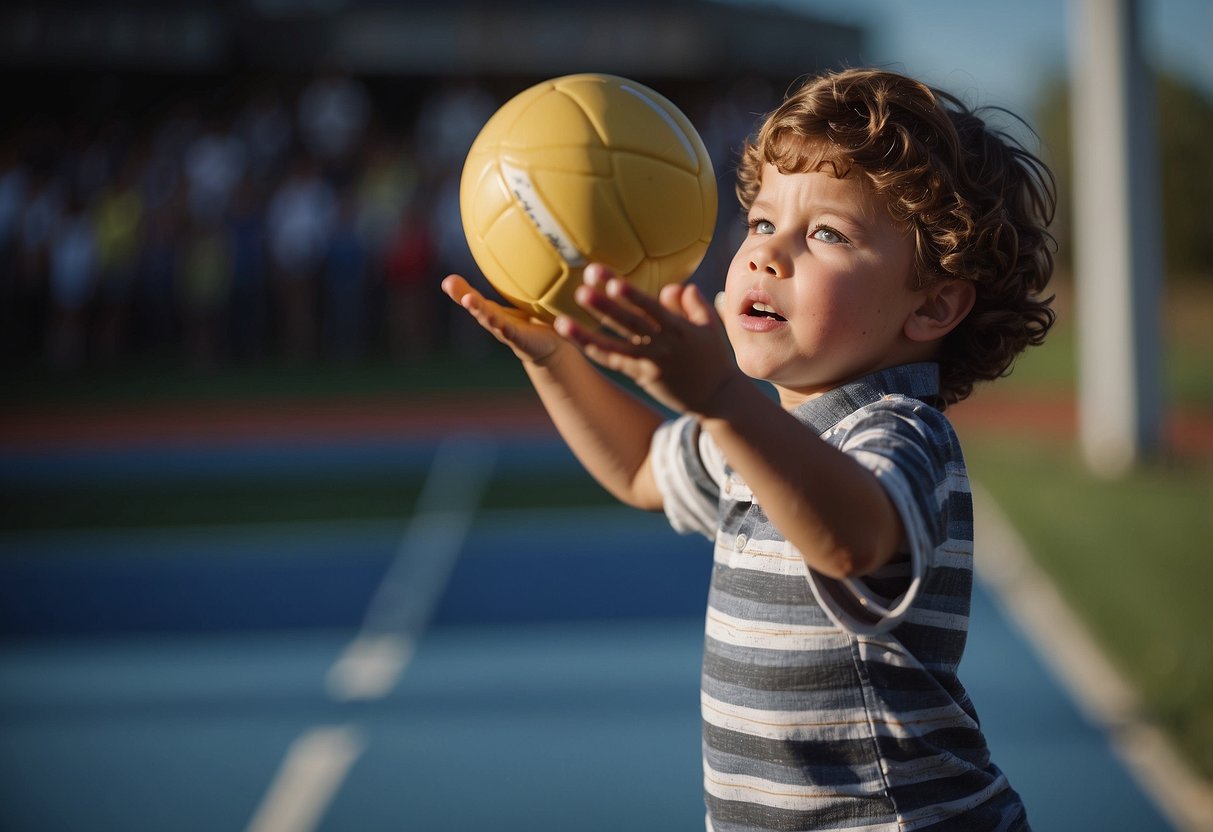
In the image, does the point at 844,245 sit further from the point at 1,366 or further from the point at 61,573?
the point at 1,366

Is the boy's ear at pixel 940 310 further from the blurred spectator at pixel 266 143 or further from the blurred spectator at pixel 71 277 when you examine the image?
the blurred spectator at pixel 266 143

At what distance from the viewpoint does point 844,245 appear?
175cm

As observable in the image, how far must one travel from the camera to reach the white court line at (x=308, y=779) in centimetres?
411

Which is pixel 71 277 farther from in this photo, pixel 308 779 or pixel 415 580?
pixel 308 779

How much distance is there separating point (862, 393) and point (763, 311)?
20 cm

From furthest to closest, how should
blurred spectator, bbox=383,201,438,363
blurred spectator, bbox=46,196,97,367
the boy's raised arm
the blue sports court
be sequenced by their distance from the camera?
blurred spectator, bbox=383,201,438,363
blurred spectator, bbox=46,196,97,367
the blue sports court
the boy's raised arm

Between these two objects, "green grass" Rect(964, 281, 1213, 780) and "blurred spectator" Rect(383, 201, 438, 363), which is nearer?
"green grass" Rect(964, 281, 1213, 780)

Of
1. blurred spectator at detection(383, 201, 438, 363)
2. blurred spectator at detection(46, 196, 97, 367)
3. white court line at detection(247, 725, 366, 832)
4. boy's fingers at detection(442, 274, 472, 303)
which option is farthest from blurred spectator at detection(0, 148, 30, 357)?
boy's fingers at detection(442, 274, 472, 303)

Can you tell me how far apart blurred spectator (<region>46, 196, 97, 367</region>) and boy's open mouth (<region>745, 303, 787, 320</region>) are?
54.6ft

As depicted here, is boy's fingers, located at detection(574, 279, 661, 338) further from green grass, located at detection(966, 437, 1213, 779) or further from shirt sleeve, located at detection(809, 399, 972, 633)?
green grass, located at detection(966, 437, 1213, 779)

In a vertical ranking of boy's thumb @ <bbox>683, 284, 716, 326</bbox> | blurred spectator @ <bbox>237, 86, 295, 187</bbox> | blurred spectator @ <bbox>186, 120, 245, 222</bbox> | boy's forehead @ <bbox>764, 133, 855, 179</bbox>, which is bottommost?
boy's thumb @ <bbox>683, 284, 716, 326</bbox>

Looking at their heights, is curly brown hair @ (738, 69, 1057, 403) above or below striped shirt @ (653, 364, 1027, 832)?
above

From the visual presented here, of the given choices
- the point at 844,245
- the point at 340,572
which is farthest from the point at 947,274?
the point at 340,572

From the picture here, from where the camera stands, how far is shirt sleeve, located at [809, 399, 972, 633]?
1524mm
